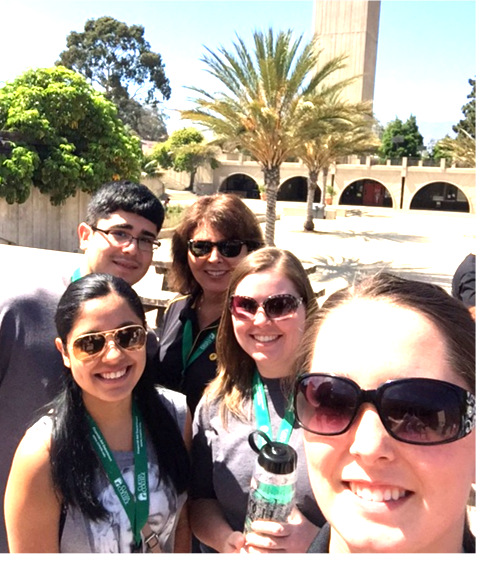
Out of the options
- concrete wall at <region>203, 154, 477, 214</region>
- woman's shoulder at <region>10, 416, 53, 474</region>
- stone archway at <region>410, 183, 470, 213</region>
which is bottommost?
woman's shoulder at <region>10, 416, 53, 474</region>

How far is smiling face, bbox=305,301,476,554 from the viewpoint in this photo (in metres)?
0.96

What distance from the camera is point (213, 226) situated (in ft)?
8.73

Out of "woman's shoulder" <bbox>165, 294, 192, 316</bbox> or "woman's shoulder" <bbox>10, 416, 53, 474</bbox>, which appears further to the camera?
"woman's shoulder" <bbox>165, 294, 192, 316</bbox>

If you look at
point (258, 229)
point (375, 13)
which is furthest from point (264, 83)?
point (375, 13)

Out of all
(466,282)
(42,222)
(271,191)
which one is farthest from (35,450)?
(271,191)

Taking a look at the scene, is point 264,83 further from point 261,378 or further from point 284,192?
point 284,192

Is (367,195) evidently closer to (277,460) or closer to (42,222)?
(42,222)

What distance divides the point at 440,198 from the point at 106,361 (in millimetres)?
45184

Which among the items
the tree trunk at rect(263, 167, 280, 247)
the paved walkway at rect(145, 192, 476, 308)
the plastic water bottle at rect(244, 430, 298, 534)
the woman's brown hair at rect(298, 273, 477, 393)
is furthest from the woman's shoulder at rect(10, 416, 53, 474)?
the tree trunk at rect(263, 167, 280, 247)

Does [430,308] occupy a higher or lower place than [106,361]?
higher

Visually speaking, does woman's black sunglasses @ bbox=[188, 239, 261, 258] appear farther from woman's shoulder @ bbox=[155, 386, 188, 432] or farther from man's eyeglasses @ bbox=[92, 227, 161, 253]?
woman's shoulder @ bbox=[155, 386, 188, 432]

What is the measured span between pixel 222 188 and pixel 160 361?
45153 mm
